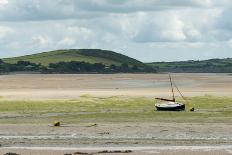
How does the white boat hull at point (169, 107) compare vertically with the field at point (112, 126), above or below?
above

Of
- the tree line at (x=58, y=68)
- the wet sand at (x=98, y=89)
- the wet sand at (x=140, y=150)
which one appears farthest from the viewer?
the tree line at (x=58, y=68)

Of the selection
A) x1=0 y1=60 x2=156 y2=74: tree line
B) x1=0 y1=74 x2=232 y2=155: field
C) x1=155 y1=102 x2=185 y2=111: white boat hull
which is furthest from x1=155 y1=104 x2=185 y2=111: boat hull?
x1=0 y1=60 x2=156 y2=74: tree line

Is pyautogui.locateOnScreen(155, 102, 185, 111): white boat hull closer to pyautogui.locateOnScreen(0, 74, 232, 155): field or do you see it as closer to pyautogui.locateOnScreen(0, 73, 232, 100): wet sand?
pyautogui.locateOnScreen(0, 74, 232, 155): field

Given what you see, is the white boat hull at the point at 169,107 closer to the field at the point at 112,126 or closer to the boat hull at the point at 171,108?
the boat hull at the point at 171,108

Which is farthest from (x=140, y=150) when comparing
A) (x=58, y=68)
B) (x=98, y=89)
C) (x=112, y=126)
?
(x=58, y=68)

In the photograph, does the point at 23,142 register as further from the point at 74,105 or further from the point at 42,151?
the point at 74,105

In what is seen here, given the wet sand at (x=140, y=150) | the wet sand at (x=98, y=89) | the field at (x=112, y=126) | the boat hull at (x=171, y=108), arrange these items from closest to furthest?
the wet sand at (x=140, y=150) < the field at (x=112, y=126) < the boat hull at (x=171, y=108) < the wet sand at (x=98, y=89)

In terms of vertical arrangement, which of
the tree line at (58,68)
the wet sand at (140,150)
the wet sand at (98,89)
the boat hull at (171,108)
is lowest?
the wet sand at (140,150)

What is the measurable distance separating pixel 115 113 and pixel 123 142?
1465 cm

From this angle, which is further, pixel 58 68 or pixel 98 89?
pixel 58 68

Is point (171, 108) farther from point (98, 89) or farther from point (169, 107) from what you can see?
point (98, 89)

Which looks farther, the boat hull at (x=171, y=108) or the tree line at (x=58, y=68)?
the tree line at (x=58, y=68)

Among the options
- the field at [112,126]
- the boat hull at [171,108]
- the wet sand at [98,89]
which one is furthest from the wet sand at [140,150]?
the wet sand at [98,89]

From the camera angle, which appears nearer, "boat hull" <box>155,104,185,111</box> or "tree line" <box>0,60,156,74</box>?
"boat hull" <box>155,104,185,111</box>
